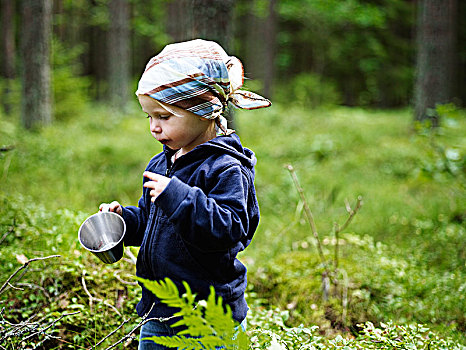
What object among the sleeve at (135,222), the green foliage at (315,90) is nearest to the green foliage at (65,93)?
the sleeve at (135,222)

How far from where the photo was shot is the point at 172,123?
1.92 meters

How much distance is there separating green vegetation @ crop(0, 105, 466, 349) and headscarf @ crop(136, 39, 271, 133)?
956mm

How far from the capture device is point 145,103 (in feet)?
6.24

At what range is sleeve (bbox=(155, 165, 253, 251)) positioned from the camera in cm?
168

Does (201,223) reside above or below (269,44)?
above

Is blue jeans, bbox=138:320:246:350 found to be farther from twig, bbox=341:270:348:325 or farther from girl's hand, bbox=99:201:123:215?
twig, bbox=341:270:348:325

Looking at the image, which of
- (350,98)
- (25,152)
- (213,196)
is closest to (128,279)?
(213,196)

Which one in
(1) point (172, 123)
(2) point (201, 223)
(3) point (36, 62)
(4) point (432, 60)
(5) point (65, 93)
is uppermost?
(1) point (172, 123)

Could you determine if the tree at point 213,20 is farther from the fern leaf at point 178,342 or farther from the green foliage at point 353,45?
the green foliage at point 353,45

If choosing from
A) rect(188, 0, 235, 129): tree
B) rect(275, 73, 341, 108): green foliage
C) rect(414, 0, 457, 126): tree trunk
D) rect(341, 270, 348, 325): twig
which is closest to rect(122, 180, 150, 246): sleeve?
rect(341, 270, 348, 325): twig

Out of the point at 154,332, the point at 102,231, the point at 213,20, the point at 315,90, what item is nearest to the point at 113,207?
the point at 102,231

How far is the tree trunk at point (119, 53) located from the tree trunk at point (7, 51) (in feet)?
9.69

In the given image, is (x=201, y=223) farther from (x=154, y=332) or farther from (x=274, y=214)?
(x=274, y=214)

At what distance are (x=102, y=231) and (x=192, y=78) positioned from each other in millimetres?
810
